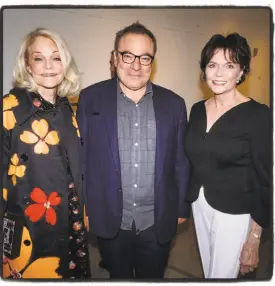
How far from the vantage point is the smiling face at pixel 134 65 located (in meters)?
2.11

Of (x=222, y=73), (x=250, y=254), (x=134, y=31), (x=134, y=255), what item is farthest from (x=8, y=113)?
(x=250, y=254)

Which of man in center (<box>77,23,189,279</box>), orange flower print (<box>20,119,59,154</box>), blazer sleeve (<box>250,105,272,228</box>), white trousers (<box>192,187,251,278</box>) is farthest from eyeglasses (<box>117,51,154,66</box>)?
white trousers (<box>192,187,251,278</box>)

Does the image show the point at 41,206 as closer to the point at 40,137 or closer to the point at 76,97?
the point at 40,137

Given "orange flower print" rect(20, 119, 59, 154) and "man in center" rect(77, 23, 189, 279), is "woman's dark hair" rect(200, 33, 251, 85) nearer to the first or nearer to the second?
"man in center" rect(77, 23, 189, 279)

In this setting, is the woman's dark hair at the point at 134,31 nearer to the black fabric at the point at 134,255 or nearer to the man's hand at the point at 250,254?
the black fabric at the point at 134,255

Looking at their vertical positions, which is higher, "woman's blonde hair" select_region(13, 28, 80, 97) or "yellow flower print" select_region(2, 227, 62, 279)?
"woman's blonde hair" select_region(13, 28, 80, 97)

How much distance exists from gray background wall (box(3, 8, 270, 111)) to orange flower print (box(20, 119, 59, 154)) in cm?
27

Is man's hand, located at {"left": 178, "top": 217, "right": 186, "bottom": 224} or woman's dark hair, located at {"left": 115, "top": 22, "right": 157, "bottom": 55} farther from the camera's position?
man's hand, located at {"left": 178, "top": 217, "right": 186, "bottom": 224}

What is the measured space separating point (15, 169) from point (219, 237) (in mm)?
1210

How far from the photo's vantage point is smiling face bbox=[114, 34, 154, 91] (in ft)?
6.91

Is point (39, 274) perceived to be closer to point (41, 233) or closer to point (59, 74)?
point (41, 233)

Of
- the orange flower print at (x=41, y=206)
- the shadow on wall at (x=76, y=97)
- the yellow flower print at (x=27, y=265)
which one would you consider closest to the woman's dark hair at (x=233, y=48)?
the shadow on wall at (x=76, y=97)

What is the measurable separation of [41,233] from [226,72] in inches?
53.9

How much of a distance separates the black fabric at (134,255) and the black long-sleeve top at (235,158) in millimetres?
370
